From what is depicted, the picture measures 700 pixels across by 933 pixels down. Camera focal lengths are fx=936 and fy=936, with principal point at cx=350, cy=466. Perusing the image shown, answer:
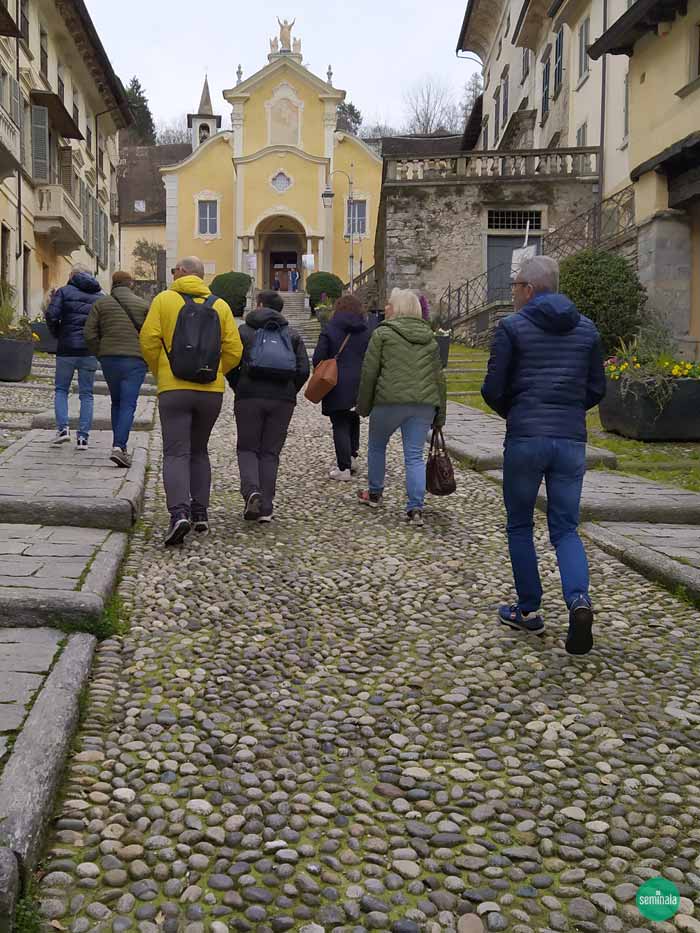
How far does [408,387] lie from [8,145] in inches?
724

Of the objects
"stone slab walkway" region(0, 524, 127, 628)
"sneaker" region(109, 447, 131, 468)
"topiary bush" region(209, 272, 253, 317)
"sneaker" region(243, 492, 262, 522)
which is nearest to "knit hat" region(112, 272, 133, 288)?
"sneaker" region(109, 447, 131, 468)

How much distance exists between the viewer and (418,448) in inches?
272

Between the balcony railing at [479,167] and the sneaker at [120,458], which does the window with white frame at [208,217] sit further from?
the sneaker at [120,458]

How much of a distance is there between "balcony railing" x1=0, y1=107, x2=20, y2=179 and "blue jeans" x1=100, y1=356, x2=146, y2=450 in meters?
13.3

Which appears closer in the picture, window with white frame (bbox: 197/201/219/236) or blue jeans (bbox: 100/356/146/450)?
blue jeans (bbox: 100/356/146/450)

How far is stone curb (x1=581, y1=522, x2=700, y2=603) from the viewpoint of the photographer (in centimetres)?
504

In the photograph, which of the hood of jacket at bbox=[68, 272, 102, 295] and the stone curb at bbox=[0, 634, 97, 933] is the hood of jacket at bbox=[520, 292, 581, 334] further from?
the hood of jacket at bbox=[68, 272, 102, 295]

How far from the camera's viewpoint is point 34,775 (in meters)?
2.59

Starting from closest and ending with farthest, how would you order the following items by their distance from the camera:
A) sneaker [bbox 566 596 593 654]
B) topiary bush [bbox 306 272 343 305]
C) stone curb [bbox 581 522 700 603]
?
sneaker [bbox 566 596 593 654]
stone curb [bbox 581 522 700 603]
topiary bush [bbox 306 272 343 305]

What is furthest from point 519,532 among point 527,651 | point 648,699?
point 648,699

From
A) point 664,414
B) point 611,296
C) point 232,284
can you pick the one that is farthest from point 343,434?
point 232,284

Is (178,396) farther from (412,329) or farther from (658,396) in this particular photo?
(658,396)

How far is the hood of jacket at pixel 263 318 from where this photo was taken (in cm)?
664

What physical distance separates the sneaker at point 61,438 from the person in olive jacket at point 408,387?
11.5 ft
